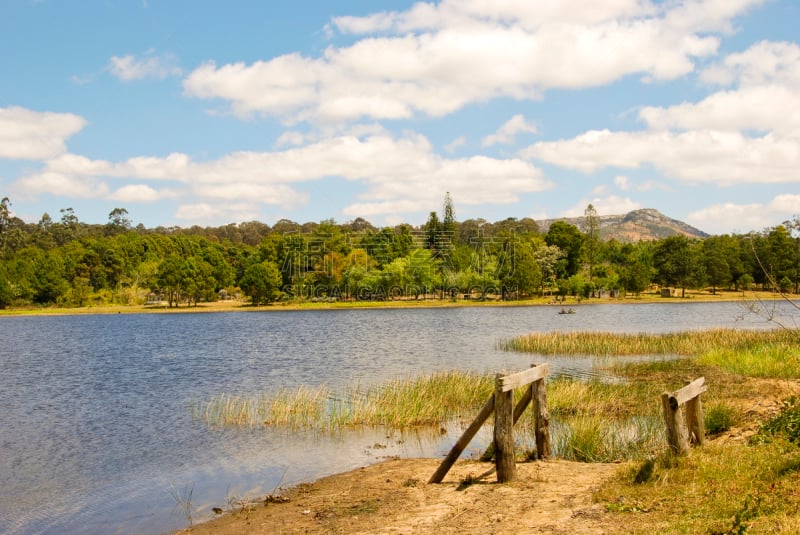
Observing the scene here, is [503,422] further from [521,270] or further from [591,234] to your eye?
[591,234]

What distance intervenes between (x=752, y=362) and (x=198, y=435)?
73.3 ft

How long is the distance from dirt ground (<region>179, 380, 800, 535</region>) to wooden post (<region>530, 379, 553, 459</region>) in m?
0.42

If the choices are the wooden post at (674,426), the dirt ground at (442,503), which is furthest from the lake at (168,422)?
the wooden post at (674,426)

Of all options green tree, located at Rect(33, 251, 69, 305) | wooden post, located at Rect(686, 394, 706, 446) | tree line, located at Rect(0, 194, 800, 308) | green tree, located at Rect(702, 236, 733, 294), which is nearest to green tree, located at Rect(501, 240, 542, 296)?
tree line, located at Rect(0, 194, 800, 308)

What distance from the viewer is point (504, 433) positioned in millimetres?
11695

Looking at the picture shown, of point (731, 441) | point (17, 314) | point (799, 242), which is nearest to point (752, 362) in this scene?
point (799, 242)

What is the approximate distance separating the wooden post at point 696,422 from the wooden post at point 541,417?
2.77 meters

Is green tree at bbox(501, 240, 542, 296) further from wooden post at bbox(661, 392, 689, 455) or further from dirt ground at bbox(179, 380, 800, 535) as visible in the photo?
wooden post at bbox(661, 392, 689, 455)

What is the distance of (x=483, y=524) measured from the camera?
32.3ft

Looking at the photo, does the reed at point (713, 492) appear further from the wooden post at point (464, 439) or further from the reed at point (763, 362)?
the reed at point (763, 362)

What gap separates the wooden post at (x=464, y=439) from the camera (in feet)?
39.4

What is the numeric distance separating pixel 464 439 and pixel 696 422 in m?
4.51

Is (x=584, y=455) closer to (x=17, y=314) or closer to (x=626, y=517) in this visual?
(x=626, y=517)

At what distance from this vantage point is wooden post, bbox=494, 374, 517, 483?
38.1ft
